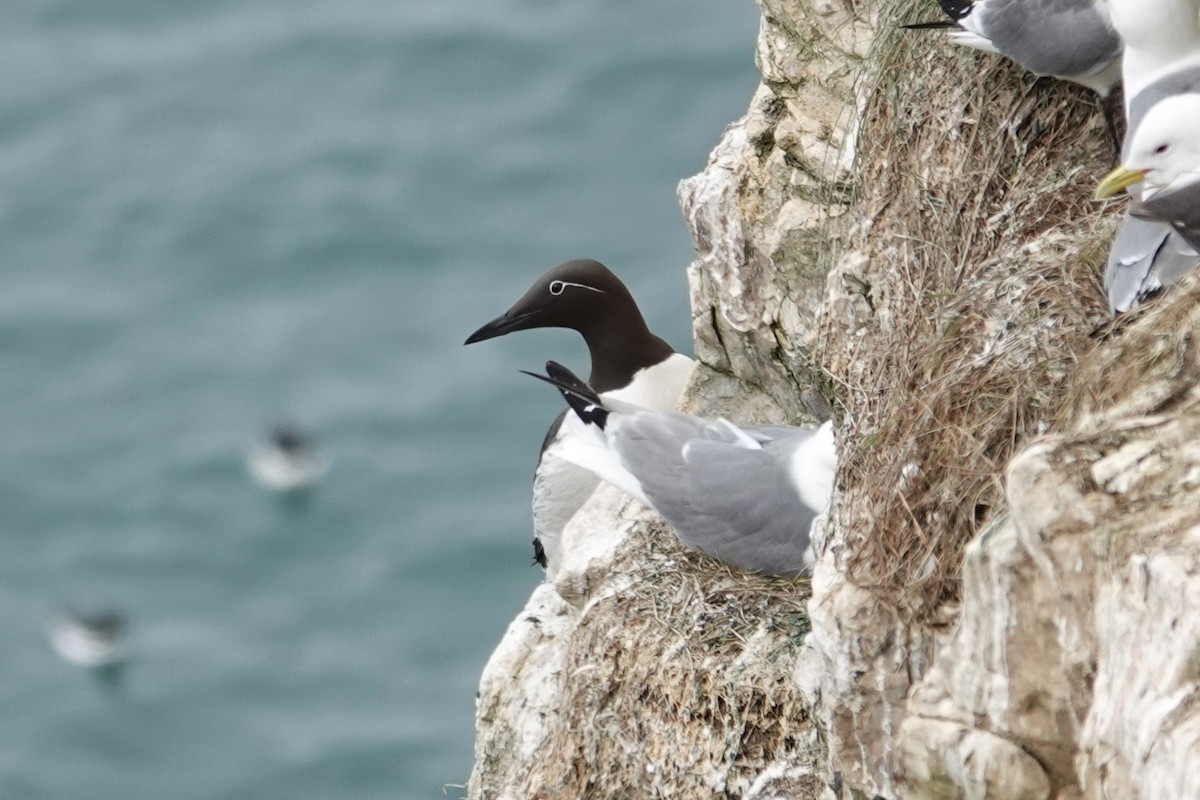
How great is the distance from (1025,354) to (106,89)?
21.9m

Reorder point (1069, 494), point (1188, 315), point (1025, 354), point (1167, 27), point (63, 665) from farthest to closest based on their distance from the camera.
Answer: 1. point (63, 665)
2. point (1167, 27)
3. point (1025, 354)
4. point (1188, 315)
5. point (1069, 494)

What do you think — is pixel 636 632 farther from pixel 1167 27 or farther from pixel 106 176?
pixel 106 176

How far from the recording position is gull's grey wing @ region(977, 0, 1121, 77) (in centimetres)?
528

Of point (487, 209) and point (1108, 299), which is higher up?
point (487, 209)

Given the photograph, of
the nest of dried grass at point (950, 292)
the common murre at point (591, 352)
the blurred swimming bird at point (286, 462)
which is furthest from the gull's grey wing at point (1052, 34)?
the blurred swimming bird at point (286, 462)

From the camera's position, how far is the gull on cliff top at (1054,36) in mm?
5285

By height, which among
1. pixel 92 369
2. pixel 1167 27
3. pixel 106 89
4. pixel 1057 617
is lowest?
pixel 1057 617

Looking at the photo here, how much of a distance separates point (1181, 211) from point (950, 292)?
92cm

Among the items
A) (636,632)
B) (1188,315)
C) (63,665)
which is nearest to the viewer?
(1188,315)

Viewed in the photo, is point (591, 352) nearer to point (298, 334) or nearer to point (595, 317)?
point (595, 317)

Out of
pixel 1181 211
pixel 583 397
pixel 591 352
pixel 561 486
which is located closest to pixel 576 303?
pixel 591 352

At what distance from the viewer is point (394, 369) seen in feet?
72.6

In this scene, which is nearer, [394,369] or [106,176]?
[394,369]

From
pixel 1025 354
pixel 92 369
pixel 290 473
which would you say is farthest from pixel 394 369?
pixel 1025 354
